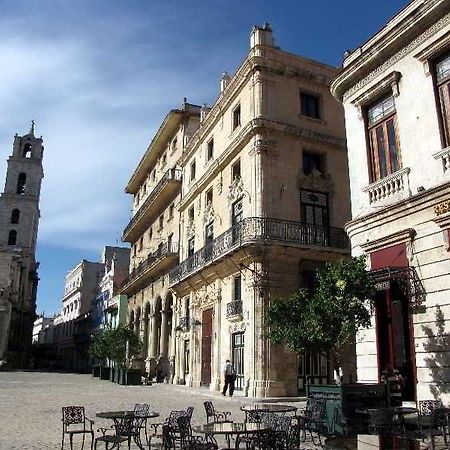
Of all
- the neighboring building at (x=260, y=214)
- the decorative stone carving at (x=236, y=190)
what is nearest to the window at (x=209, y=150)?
the neighboring building at (x=260, y=214)

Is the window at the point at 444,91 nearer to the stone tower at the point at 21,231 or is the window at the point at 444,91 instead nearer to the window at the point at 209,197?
the window at the point at 209,197

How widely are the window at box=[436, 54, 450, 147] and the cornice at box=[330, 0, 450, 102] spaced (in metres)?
0.72

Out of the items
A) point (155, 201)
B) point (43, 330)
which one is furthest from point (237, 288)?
point (43, 330)

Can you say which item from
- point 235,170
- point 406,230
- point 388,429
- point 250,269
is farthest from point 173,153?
point 388,429

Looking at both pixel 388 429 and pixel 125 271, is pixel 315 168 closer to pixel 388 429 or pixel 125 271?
pixel 388 429

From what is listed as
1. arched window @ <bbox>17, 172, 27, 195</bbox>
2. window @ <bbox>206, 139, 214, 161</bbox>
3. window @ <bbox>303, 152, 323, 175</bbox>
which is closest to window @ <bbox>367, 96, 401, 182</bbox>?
window @ <bbox>303, 152, 323, 175</bbox>

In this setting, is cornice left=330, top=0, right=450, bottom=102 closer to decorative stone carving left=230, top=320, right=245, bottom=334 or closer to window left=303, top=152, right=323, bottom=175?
window left=303, top=152, right=323, bottom=175

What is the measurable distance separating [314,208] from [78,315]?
6606cm

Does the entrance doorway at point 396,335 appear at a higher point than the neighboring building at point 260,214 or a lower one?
lower

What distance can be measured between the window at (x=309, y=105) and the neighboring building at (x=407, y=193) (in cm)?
1001

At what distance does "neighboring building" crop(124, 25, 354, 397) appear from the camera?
19.5m

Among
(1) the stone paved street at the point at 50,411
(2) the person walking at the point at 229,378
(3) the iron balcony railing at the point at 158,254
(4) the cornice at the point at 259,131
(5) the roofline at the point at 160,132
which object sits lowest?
(1) the stone paved street at the point at 50,411

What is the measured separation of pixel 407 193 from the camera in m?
10.9

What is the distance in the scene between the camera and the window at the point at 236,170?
23.1 metres
